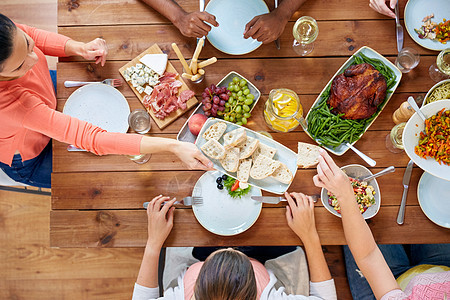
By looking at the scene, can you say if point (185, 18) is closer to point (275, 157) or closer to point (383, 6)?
point (275, 157)

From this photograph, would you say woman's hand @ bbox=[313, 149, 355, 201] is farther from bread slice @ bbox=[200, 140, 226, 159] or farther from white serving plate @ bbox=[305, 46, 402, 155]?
bread slice @ bbox=[200, 140, 226, 159]

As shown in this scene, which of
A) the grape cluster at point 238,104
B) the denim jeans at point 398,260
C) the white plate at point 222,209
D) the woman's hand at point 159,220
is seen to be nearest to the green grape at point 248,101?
the grape cluster at point 238,104

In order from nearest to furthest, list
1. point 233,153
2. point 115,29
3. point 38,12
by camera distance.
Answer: point 233,153, point 115,29, point 38,12

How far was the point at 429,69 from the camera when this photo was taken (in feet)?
5.57

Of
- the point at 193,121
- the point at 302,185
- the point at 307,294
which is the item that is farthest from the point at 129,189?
the point at 307,294

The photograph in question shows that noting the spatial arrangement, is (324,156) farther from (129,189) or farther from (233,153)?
(129,189)

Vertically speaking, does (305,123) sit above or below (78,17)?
below

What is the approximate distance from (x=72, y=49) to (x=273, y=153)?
1.16m

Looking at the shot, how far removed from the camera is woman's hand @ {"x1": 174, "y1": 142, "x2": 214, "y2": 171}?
154 cm

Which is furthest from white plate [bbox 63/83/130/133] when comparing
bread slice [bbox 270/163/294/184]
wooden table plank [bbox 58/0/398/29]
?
bread slice [bbox 270/163/294/184]

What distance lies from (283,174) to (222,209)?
0.36m

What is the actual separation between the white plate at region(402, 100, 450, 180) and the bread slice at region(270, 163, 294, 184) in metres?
0.51

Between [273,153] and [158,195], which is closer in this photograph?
[273,153]

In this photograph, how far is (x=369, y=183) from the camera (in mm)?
1653
